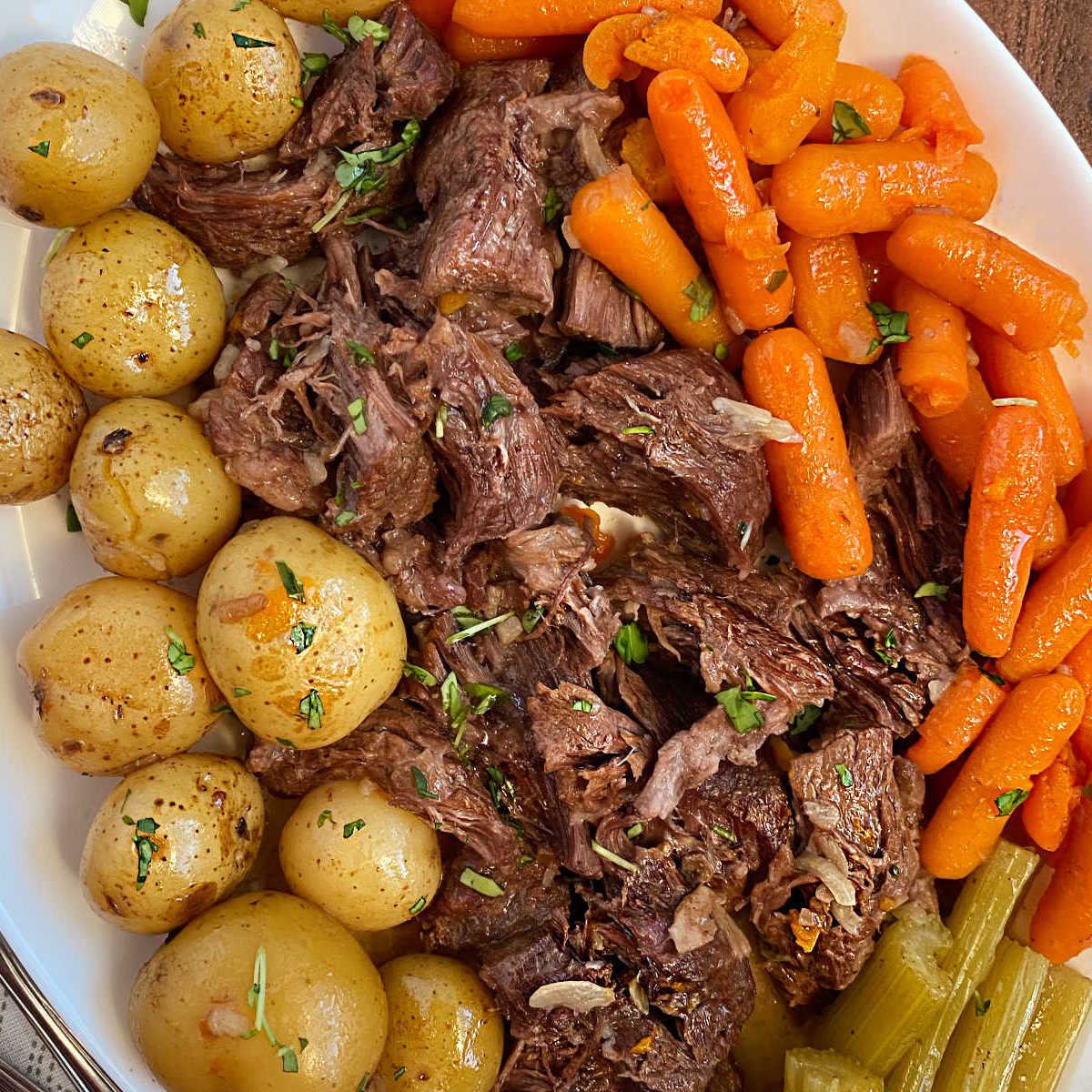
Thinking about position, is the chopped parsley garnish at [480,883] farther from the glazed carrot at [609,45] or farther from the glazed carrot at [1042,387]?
the glazed carrot at [609,45]

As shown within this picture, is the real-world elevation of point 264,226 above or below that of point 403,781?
above

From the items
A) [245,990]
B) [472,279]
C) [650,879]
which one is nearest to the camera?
[245,990]

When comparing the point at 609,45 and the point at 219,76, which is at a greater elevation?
the point at 609,45

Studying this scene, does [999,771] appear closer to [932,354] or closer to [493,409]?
[932,354]

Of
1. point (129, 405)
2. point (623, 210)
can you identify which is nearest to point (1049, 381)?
point (623, 210)

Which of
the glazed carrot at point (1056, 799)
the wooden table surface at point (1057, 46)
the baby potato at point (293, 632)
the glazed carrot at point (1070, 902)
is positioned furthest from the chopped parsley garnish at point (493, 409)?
the wooden table surface at point (1057, 46)

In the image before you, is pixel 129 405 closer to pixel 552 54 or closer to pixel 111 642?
pixel 111 642

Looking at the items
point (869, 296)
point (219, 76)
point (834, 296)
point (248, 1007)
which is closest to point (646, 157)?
point (834, 296)
